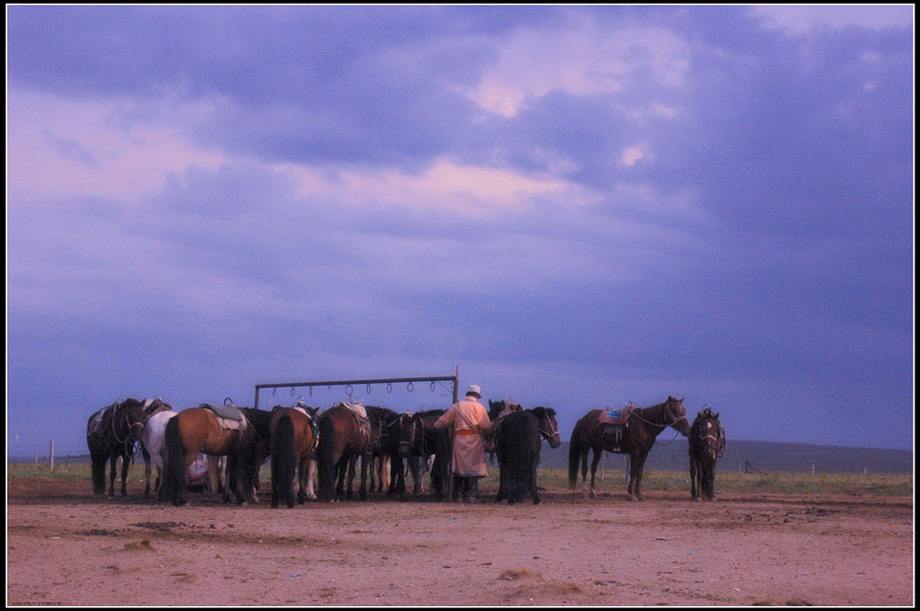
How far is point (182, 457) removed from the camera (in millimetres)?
14961

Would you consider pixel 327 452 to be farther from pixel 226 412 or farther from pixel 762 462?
pixel 762 462

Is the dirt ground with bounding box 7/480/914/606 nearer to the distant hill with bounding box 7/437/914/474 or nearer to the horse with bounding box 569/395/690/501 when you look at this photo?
the horse with bounding box 569/395/690/501

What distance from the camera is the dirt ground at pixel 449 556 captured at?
7.59 metres

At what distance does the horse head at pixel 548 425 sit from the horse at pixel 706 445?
2.64 metres

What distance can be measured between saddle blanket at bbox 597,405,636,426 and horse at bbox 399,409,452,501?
3.21 m

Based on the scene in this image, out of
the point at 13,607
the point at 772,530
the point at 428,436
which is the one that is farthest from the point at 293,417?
the point at 13,607

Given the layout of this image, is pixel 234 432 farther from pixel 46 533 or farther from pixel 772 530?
pixel 772 530

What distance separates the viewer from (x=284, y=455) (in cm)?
1506

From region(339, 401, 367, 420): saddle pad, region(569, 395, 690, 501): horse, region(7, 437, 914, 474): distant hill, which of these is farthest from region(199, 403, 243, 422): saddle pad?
region(7, 437, 914, 474): distant hill

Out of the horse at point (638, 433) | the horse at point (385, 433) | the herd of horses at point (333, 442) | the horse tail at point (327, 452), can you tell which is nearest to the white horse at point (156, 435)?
the herd of horses at point (333, 442)

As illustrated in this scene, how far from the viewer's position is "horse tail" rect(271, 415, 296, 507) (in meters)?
15.1

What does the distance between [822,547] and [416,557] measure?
4.74m

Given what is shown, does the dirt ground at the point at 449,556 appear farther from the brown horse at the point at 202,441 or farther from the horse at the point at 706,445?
the horse at the point at 706,445

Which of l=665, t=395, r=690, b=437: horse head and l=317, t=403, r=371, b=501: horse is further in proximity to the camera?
l=665, t=395, r=690, b=437: horse head
